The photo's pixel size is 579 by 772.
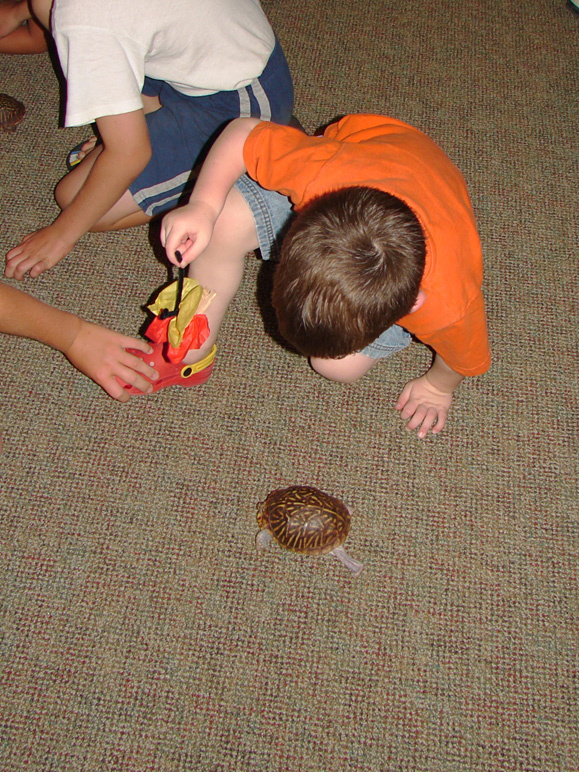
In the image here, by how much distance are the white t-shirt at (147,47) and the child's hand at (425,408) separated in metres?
0.56

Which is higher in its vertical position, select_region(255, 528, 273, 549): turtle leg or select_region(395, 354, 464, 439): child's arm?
select_region(395, 354, 464, 439): child's arm

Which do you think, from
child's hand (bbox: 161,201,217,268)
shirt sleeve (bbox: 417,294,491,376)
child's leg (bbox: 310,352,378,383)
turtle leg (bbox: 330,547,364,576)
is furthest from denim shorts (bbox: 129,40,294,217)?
turtle leg (bbox: 330,547,364,576)

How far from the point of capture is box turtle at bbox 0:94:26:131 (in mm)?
1153

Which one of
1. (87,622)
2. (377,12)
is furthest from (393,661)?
(377,12)

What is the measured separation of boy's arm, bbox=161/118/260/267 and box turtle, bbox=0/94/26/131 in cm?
61

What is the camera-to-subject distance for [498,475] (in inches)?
36.9

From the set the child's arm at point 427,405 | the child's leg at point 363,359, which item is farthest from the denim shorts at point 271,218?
the child's arm at point 427,405

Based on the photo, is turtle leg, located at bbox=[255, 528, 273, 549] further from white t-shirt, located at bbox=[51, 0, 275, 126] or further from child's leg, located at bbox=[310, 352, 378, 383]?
white t-shirt, located at bbox=[51, 0, 275, 126]

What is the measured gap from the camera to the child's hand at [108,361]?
916 millimetres

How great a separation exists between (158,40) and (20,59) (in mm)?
635

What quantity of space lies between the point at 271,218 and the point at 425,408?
1.24ft

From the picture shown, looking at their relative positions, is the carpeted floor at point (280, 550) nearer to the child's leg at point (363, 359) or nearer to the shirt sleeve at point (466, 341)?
the child's leg at point (363, 359)

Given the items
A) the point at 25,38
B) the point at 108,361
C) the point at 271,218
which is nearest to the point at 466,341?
the point at 271,218

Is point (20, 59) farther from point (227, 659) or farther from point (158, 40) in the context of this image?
point (227, 659)
